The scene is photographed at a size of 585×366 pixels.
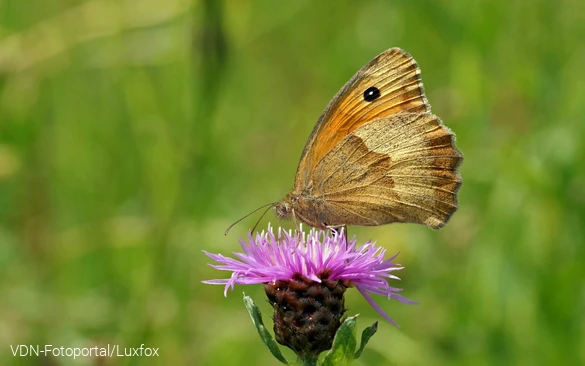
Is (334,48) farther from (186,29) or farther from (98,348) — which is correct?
(98,348)

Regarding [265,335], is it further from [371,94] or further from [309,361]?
[371,94]

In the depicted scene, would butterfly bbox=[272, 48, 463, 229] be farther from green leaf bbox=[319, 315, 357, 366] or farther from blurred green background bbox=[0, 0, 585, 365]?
green leaf bbox=[319, 315, 357, 366]

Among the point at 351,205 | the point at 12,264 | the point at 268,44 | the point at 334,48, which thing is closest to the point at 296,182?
the point at 351,205

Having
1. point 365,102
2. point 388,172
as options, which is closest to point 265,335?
point 388,172

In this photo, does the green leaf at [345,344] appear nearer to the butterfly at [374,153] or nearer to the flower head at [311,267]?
the flower head at [311,267]

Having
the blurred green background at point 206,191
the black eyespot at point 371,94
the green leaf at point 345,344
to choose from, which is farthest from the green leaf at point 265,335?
the blurred green background at point 206,191

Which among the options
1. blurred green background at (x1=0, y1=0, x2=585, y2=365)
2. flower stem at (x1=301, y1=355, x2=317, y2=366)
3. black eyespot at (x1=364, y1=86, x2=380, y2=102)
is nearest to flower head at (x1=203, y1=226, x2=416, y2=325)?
flower stem at (x1=301, y1=355, x2=317, y2=366)
